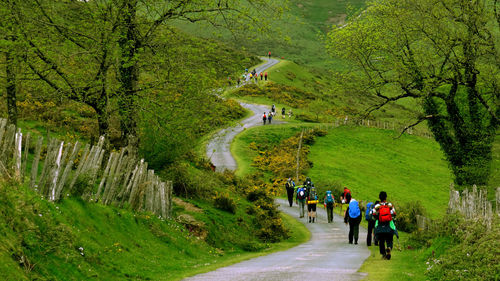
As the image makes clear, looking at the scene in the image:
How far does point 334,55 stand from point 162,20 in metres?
17.3

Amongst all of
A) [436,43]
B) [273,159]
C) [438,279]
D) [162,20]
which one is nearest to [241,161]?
[273,159]

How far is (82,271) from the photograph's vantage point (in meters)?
10.9

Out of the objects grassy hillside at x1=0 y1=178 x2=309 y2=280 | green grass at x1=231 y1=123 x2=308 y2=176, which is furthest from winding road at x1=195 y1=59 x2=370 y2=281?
green grass at x1=231 y1=123 x2=308 y2=176

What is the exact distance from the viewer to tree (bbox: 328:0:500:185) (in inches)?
1113

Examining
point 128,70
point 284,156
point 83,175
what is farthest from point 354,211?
point 284,156

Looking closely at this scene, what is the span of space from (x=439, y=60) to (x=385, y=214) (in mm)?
18760

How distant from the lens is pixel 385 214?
54.9 ft

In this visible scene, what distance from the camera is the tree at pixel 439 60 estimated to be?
28281mm

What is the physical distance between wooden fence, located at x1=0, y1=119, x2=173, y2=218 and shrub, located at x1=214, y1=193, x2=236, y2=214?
221 inches

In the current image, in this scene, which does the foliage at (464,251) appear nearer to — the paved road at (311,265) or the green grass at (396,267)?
the green grass at (396,267)

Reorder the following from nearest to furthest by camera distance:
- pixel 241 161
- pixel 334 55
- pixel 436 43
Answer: pixel 436 43 < pixel 334 55 < pixel 241 161

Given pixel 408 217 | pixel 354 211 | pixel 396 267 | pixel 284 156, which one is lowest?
pixel 396 267

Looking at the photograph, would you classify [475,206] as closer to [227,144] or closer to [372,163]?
[372,163]

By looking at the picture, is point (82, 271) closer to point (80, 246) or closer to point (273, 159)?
point (80, 246)
